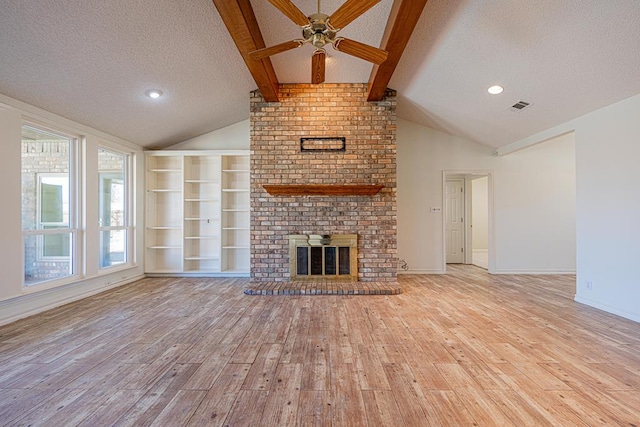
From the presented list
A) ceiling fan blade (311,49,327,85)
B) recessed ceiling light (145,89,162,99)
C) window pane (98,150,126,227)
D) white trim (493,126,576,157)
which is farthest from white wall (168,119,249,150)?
white trim (493,126,576,157)

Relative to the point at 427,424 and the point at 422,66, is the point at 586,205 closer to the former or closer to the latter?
the point at 422,66

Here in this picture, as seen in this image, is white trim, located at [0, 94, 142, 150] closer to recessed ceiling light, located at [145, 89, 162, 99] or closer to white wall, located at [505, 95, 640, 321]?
recessed ceiling light, located at [145, 89, 162, 99]

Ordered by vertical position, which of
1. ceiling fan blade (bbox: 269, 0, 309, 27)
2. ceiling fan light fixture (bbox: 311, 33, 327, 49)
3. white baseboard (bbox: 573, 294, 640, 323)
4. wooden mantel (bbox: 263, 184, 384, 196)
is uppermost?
ceiling fan blade (bbox: 269, 0, 309, 27)

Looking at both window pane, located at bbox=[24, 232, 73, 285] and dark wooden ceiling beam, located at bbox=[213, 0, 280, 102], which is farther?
window pane, located at bbox=[24, 232, 73, 285]

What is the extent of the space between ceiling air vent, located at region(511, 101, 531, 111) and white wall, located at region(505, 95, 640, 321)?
25.7 inches

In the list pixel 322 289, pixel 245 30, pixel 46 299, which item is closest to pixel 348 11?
pixel 245 30

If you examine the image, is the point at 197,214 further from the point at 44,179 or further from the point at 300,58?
the point at 300,58

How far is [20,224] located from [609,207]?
6.65 metres

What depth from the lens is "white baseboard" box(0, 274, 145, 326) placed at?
3172 millimetres

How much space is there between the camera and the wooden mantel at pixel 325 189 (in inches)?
171

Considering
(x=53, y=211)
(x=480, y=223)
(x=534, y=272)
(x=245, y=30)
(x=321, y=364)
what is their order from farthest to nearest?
(x=480, y=223)
(x=534, y=272)
(x=53, y=211)
(x=245, y=30)
(x=321, y=364)

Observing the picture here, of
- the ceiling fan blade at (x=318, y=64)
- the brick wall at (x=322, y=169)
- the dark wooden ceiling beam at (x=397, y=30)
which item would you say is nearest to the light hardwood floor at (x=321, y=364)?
the brick wall at (x=322, y=169)

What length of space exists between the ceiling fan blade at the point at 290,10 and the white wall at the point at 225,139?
3.68 metres

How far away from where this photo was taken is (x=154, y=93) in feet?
13.0
